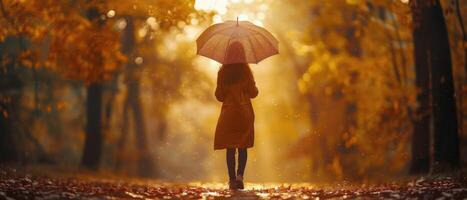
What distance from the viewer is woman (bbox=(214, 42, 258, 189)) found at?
11672 mm

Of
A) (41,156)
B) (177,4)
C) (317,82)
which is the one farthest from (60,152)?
(177,4)

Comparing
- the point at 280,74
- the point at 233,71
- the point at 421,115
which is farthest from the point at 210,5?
the point at 280,74

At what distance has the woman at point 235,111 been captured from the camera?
11672 mm

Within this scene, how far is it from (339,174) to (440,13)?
39.9ft

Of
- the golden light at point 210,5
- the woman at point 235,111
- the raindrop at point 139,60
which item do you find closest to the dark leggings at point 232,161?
the woman at point 235,111

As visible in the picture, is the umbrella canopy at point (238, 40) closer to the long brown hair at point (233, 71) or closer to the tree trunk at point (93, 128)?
the long brown hair at point (233, 71)

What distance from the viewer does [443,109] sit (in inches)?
571

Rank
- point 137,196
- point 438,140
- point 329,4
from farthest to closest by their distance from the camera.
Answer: point 329,4
point 438,140
point 137,196

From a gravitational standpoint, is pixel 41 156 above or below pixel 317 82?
below

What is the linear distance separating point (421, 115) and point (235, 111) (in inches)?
276

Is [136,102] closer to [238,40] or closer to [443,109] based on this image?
[443,109]

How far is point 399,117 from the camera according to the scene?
72.8 ft

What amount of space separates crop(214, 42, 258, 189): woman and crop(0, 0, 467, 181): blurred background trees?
456cm

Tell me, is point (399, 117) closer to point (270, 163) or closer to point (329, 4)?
point (329, 4)
